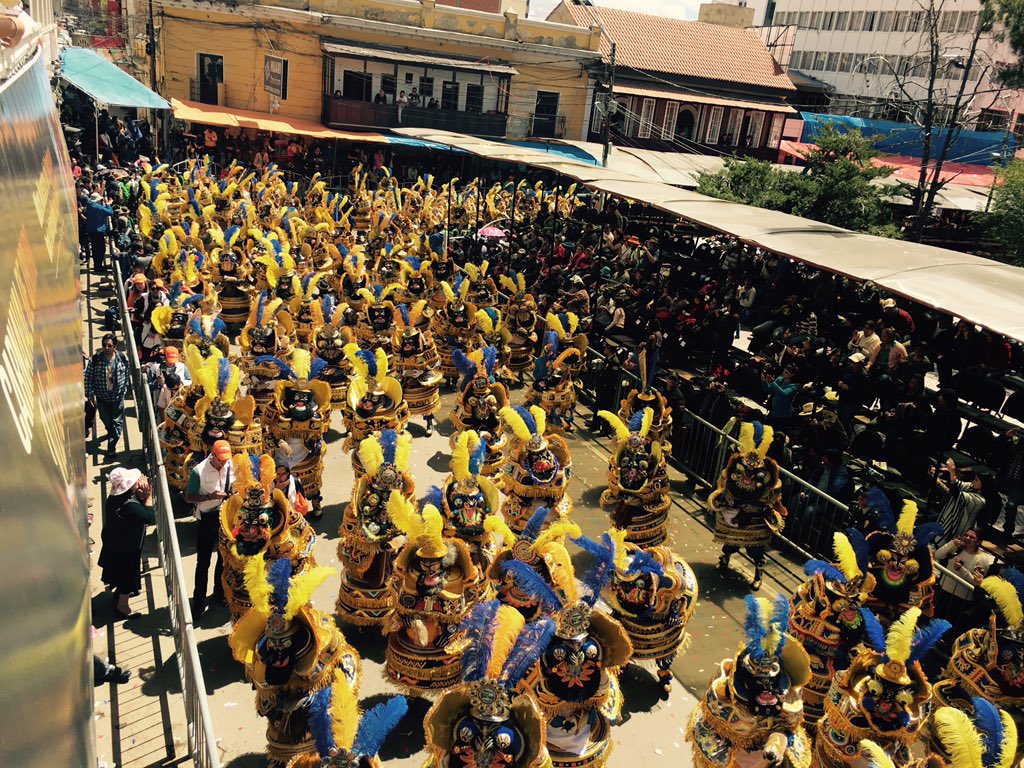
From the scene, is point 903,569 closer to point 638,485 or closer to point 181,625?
point 638,485

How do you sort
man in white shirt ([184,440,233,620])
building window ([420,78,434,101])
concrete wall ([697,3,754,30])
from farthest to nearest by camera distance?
concrete wall ([697,3,754,30])
building window ([420,78,434,101])
man in white shirt ([184,440,233,620])

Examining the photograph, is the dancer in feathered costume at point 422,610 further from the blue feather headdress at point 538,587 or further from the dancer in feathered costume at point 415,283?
the dancer in feathered costume at point 415,283

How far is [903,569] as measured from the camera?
747cm

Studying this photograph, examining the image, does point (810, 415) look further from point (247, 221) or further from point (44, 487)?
point (247, 221)

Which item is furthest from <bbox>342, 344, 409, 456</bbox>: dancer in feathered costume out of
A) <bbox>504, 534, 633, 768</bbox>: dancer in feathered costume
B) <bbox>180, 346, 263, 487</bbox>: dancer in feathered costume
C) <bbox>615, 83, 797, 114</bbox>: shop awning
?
<bbox>615, 83, 797, 114</bbox>: shop awning

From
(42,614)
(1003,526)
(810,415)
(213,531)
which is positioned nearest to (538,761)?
(42,614)

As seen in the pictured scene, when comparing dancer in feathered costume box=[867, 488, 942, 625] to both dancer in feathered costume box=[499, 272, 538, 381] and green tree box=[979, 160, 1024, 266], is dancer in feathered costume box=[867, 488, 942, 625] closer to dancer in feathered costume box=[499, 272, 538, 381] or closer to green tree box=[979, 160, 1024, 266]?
dancer in feathered costume box=[499, 272, 538, 381]

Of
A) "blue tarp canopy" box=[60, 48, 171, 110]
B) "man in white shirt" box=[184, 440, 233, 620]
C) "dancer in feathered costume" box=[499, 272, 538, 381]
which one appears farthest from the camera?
"blue tarp canopy" box=[60, 48, 171, 110]

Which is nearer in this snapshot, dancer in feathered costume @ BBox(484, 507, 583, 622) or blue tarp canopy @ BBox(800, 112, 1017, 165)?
dancer in feathered costume @ BBox(484, 507, 583, 622)

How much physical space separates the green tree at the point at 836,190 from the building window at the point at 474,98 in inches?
578

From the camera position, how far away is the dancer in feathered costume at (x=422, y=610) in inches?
263

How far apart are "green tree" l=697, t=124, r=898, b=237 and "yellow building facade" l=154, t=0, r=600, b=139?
14767 millimetres

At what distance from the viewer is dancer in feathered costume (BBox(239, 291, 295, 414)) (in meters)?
10.8

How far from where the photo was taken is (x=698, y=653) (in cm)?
831
